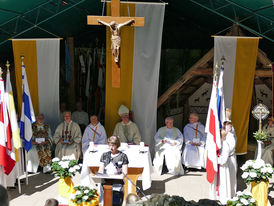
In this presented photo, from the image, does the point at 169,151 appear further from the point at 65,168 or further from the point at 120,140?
the point at 65,168

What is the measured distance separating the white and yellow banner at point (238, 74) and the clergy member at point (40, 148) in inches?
190

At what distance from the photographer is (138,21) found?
27.2ft

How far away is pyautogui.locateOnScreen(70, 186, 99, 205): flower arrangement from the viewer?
672 centimetres

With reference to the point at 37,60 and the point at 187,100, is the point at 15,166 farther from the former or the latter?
the point at 187,100

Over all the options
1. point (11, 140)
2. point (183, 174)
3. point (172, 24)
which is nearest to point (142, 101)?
point (183, 174)

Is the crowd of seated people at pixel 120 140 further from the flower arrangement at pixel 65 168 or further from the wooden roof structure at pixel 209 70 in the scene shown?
the flower arrangement at pixel 65 168

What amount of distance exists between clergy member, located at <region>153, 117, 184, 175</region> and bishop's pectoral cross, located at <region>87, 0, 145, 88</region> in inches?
101

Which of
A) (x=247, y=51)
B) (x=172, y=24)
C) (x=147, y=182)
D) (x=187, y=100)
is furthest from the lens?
(x=172, y=24)

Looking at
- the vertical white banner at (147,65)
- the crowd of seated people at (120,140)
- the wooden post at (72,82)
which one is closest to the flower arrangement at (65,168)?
the crowd of seated people at (120,140)

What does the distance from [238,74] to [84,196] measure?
5223 millimetres

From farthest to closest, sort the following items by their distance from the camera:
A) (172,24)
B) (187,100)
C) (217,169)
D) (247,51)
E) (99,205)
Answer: (172,24), (187,100), (247,51), (217,169), (99,205)

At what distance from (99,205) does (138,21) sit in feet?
13.0

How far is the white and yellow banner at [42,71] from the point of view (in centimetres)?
1001

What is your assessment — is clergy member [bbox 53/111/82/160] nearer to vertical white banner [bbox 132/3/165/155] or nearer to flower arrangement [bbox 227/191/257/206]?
vertical white banner [bbox 132/3/165/155]
